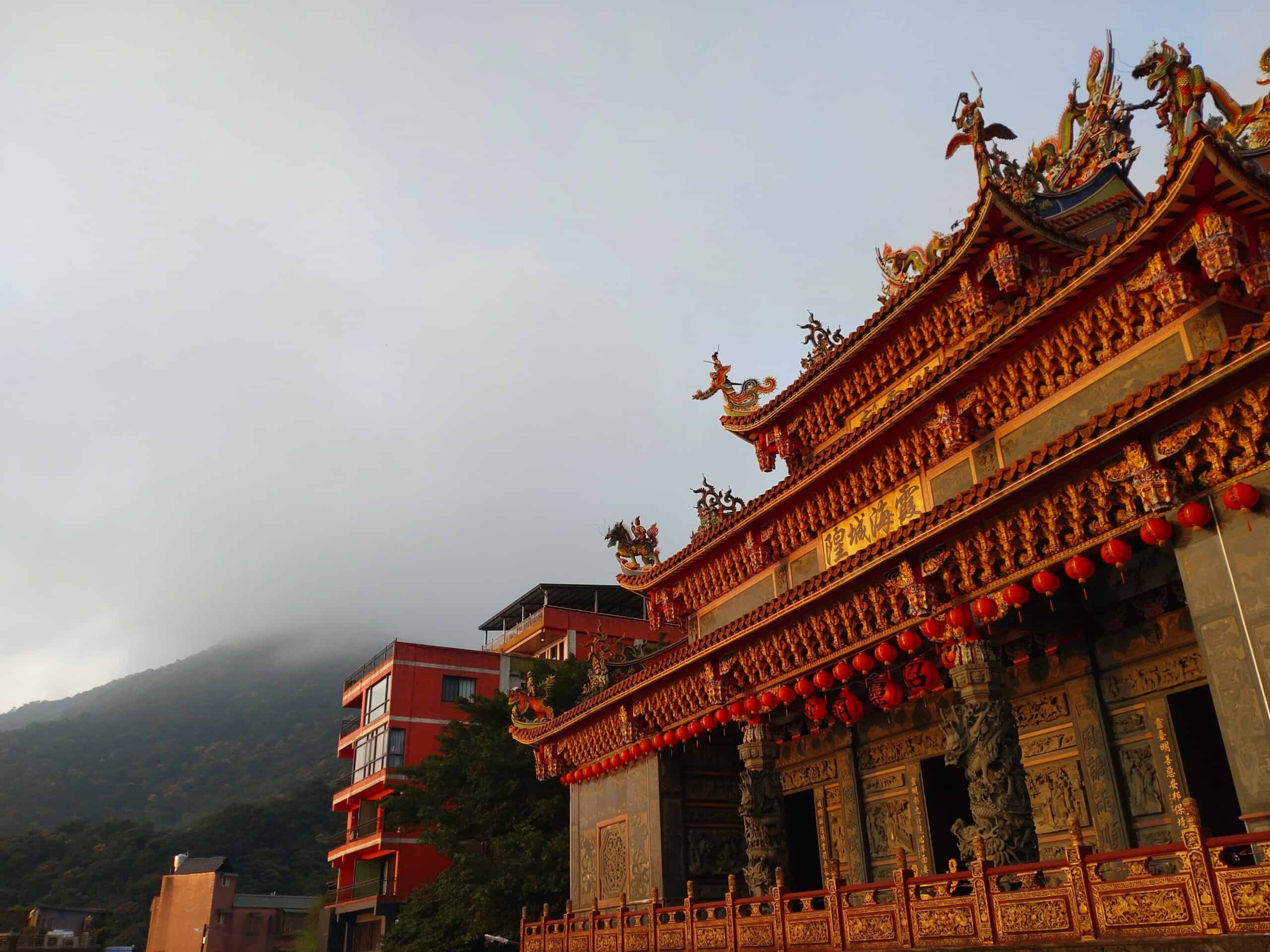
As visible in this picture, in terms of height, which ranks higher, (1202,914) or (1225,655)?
(1225,655)

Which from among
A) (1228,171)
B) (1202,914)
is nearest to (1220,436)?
(1228,171)

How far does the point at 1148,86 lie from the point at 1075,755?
7694 mm

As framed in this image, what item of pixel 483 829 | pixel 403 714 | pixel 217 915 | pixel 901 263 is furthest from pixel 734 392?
pixel 217 915

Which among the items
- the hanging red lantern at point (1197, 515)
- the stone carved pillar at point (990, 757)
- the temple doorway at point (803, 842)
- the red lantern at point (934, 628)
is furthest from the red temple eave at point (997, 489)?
the temple doorway at point (803, 842)

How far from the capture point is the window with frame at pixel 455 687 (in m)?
41.7

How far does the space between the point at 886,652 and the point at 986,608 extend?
163cm

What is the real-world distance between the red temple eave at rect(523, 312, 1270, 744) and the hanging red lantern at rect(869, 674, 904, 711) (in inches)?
53.7

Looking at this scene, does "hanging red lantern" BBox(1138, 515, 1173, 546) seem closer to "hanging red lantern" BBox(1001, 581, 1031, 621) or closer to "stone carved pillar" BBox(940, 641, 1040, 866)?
"hanging red lantern" BBox(1001, 581, 1031, 621)

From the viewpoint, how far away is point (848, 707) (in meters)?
13.9

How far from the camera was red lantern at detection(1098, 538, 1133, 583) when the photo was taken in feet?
28.6

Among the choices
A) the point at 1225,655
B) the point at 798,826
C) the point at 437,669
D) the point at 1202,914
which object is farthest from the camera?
the point at 437,669

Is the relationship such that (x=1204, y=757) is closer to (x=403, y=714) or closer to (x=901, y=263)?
(x=901, y=263)

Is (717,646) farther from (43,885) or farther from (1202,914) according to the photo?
(43,885)

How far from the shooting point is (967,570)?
1032cm
